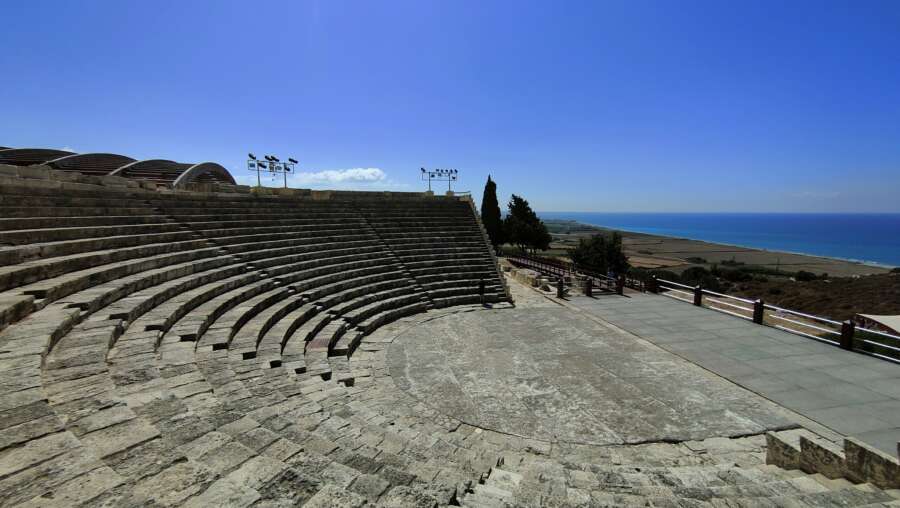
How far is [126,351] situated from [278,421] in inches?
103

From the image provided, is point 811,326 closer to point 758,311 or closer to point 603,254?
point 758,311

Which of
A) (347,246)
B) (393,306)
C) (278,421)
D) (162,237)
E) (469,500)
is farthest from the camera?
(347,246)

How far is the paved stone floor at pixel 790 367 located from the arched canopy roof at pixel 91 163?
38.0 m

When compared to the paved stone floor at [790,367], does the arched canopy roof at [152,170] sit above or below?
above

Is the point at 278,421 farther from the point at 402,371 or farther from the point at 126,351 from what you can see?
the point at 402,371

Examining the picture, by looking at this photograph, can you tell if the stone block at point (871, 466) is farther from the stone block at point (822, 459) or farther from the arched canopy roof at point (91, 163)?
the arched canopy roof at point (91, 163)

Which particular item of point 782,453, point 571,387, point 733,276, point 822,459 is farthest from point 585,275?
point 733,276

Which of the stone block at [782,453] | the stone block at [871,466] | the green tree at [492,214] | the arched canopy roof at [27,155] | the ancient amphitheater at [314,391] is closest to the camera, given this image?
the ancient amphitheater at [314,391]

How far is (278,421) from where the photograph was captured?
5.05 metres

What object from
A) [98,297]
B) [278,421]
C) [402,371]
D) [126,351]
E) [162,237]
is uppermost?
[162,237]

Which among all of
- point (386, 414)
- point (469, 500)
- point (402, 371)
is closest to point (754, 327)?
point (402, 371)

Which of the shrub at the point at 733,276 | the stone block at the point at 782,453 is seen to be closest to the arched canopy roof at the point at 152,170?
→ the stone block at the point at 782,453

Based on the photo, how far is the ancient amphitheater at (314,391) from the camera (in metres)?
3.27

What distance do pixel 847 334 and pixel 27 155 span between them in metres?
49.2
